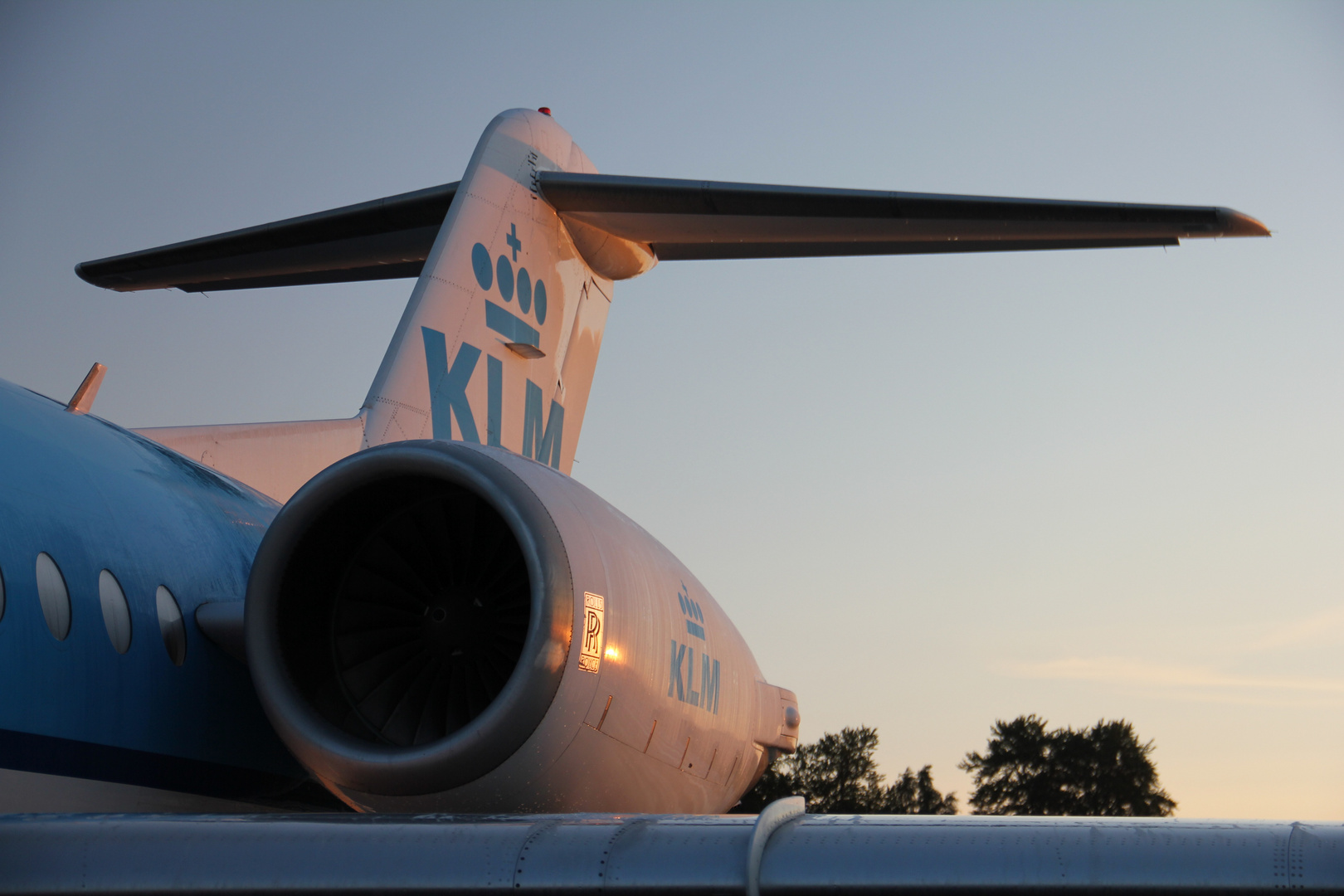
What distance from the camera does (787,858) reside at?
308 centimetres

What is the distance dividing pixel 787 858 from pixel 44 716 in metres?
2.52

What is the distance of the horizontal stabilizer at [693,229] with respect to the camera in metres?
6.31

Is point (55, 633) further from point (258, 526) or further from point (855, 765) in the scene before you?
point (855, 765)

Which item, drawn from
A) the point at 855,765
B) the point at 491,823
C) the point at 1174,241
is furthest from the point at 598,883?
the point at 855,765

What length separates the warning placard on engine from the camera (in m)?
4.30

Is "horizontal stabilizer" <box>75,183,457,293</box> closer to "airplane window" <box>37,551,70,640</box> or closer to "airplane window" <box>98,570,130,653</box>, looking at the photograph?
"airplane window" <box>98,570,130,653</box>

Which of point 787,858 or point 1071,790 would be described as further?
point 1071,790

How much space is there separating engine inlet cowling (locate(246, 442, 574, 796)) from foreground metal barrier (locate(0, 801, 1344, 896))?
38.1 inches

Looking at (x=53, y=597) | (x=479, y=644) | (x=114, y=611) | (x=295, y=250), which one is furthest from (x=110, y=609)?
(x=295, y=250)

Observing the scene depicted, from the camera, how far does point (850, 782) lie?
3881cm

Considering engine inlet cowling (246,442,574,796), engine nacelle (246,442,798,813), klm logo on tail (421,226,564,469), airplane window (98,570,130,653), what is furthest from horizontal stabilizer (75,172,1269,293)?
airplane window (98,570,130,653)

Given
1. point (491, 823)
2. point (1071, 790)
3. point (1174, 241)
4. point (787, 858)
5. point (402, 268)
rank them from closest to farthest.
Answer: point (787, 858), point (491, 823), point (1174, 241), point (402, 268), point (1071, 790)

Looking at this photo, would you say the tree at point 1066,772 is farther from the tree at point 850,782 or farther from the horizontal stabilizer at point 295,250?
the horizontal stabilizer at point 295,250

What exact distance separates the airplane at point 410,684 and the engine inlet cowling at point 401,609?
10 mm
